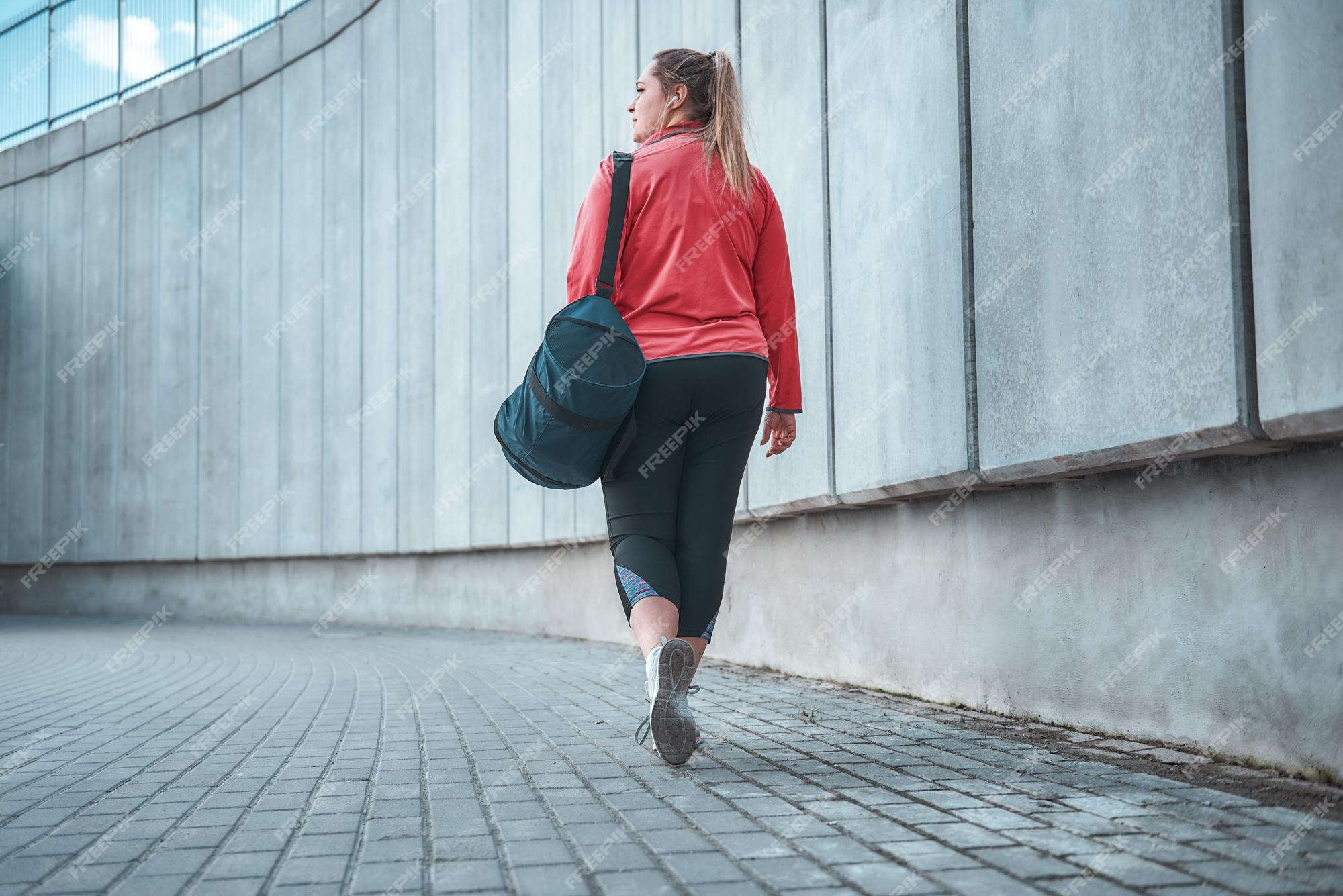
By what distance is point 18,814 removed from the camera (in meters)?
2.99

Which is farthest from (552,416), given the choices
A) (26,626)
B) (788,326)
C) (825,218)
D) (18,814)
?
(26,626)

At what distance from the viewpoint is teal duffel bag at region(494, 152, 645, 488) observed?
3.31 m

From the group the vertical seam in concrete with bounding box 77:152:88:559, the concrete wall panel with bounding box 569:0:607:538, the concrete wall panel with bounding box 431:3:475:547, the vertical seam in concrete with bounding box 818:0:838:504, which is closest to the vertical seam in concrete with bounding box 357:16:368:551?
the concrete wall panel with bounding box 431:3:475:547

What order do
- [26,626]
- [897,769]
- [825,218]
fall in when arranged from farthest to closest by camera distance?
[26,626] < [825,218] < [897,769]

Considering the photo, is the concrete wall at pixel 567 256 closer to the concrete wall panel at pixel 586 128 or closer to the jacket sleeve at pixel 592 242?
the concrete wall panel at pixel 586 128

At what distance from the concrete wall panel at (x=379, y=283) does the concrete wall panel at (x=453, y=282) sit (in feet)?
3.16

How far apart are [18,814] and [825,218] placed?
402cm

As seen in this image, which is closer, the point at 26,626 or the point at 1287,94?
the point at 1287,94

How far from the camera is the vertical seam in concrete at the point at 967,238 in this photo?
4.32 m

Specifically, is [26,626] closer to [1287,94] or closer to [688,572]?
[688,572]

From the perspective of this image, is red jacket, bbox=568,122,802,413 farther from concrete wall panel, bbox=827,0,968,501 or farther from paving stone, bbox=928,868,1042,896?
paving stone, bbox=928,868,1042,896

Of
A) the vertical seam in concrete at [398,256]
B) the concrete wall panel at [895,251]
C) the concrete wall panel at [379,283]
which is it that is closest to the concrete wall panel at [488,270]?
the vertical seam in concrete at [398,256]

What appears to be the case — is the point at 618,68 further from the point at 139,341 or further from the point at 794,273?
the point at 139,341

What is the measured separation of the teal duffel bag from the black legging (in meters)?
0.11
